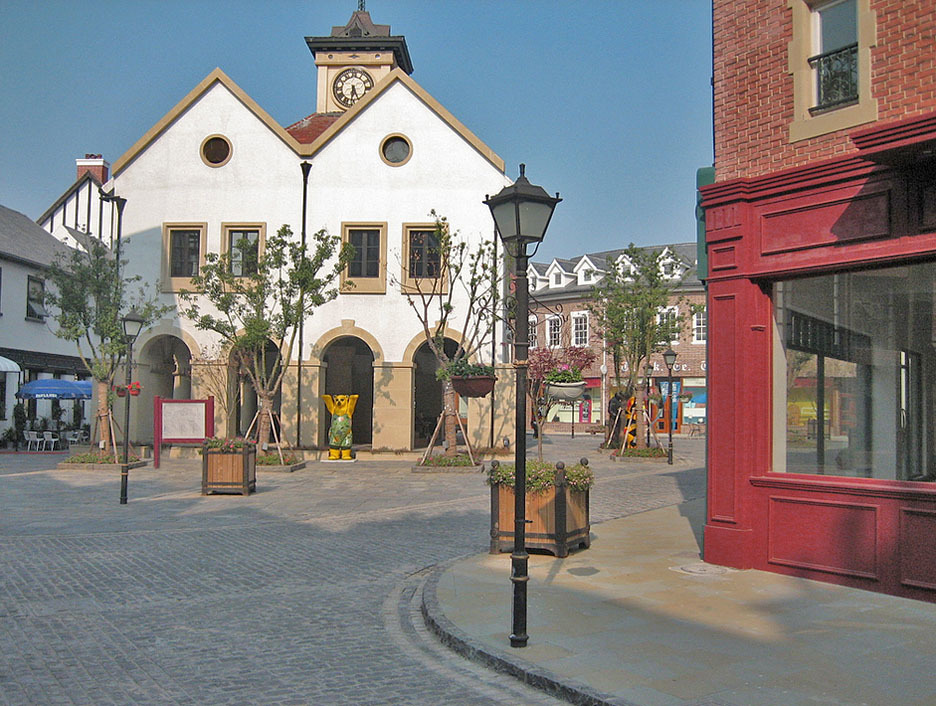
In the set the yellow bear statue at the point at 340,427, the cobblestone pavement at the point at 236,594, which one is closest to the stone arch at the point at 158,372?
the yellow bear statue at the point at 340,427

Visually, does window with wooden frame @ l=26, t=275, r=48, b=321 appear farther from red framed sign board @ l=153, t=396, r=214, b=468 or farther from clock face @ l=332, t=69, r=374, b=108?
red framed sign board @ l=153, t=396, r=214, b=468

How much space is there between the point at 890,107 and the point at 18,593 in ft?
30.6

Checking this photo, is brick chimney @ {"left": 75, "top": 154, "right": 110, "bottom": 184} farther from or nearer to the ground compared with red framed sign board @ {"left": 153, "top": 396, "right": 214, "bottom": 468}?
farther from the ground

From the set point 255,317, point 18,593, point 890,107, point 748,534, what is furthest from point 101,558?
point 255,317

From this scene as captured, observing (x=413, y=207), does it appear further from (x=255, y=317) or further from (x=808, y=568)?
(x=808, y=568)

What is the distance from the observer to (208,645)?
6.50m

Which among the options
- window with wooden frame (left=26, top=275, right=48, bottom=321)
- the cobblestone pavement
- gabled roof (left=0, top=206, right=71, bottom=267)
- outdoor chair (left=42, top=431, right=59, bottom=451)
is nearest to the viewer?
the cobblestone pavement

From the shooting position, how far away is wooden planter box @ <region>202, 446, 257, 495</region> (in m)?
16.2

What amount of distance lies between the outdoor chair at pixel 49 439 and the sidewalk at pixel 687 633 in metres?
23.9

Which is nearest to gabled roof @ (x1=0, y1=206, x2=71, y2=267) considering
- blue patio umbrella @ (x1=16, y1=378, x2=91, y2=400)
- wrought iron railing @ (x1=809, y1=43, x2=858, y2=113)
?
blue patio umbrella @ (x1=16, y1=378, x2=91, y2=400)

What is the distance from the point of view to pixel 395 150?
2681 centimetres

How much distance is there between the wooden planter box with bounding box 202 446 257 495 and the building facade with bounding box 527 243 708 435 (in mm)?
28022

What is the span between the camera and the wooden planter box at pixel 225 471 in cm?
1616

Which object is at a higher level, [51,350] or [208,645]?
[51,350]
